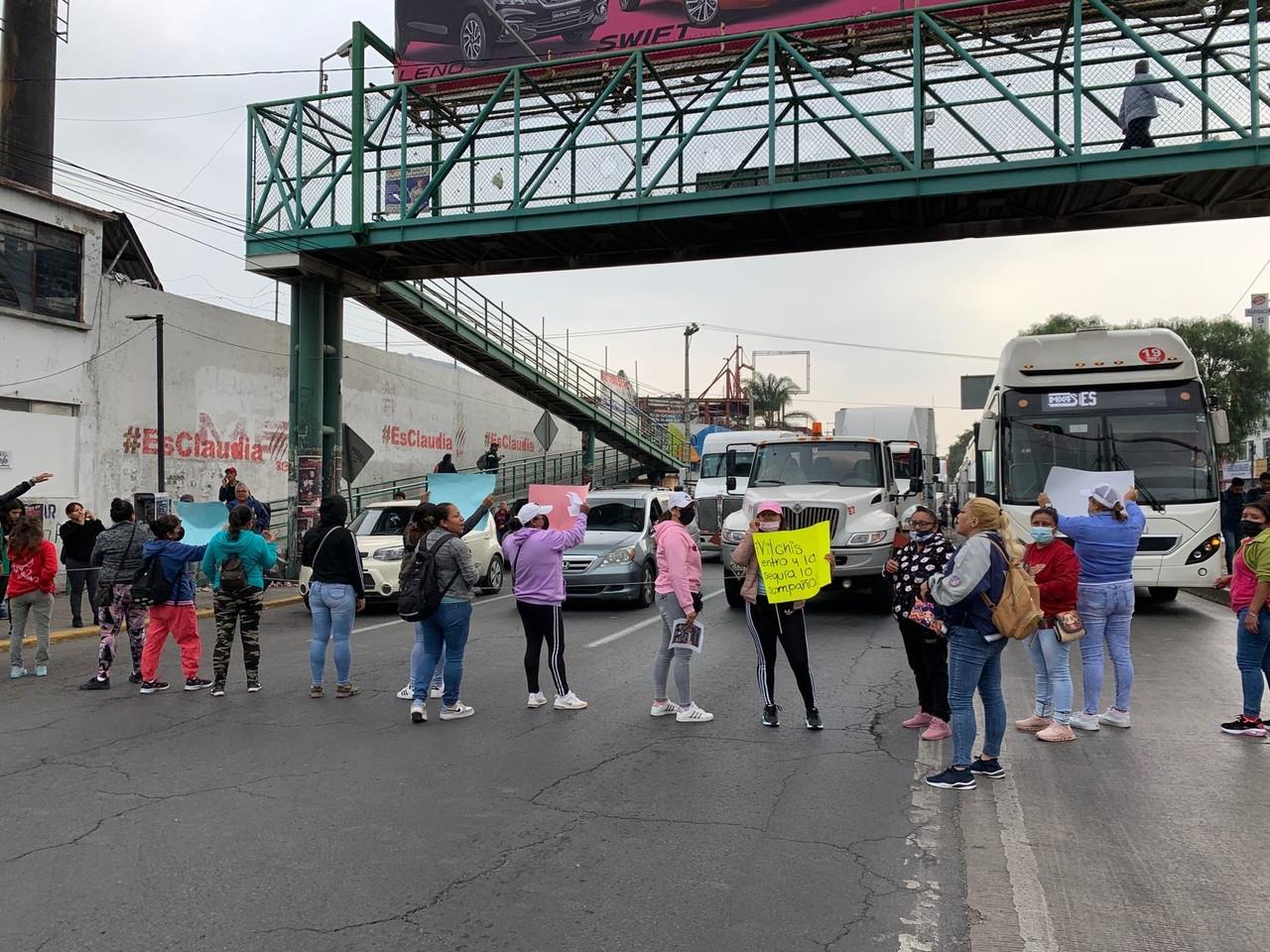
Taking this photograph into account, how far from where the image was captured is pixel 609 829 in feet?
16.8

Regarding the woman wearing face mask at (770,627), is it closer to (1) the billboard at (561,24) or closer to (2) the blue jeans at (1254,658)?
(2) the blue jeans at (1254,658)

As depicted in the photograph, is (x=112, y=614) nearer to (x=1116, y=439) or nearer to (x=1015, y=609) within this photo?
(x=1015, y=609)

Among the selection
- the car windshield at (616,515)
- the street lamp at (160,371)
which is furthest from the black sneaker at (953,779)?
the street lamp at (160,371)

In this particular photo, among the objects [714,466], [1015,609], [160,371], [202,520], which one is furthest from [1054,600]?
[714,466]

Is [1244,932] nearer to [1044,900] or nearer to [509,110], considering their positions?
[1044,900]

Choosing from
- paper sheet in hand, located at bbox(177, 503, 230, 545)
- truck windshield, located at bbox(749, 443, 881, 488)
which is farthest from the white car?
truck windshield, located at bbox(749, 443, 881, 488)

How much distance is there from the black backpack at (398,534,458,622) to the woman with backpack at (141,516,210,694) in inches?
95.8

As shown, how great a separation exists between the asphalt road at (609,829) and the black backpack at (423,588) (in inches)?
34.5

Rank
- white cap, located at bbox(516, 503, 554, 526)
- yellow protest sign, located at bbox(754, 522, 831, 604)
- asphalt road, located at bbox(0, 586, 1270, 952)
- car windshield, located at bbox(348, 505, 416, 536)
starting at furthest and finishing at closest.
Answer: car windshield, located at bbox(348, 505, 416, 536), white cap, located at bbox(516, 503, 554, 526), yellow protest sign, located at bbox(754, 522, 831, 604), asphalt road, located at bbox(0, 586, 1270, 952)

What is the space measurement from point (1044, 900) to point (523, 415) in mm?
33023

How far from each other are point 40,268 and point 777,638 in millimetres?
15976

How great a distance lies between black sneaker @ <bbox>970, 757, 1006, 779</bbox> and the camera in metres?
5.99

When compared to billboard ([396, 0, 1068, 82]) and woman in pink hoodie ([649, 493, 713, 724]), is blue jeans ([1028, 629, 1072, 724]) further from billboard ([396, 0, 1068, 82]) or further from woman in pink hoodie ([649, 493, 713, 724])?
billboard ([396, 0, 1068, 82])

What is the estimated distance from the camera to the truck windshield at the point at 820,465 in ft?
47.1
